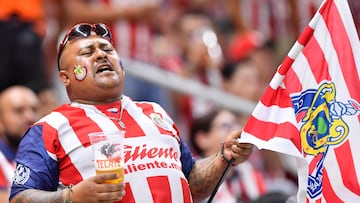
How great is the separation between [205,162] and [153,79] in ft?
10.8

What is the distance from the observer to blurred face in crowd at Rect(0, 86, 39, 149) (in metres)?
7.49

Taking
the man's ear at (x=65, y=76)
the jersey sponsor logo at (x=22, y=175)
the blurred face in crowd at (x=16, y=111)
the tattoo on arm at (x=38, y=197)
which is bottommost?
the blurred face in crowd at (x=16, y=111)

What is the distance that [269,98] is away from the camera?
5.01 m

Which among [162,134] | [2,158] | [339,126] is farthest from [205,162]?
[2,158]

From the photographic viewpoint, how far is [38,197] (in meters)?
4.56

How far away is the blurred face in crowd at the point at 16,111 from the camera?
7.49 meters

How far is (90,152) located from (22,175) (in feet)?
1.03

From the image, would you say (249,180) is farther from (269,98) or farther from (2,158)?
(269,98)

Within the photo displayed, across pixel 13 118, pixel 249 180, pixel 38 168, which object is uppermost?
pixel 38 168

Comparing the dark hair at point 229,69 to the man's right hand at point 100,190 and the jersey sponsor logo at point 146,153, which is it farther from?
the man's right hand at point 100,190

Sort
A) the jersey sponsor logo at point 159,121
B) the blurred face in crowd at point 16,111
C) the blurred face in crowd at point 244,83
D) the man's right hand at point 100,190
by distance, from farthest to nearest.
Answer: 1. the blurred face in crowd at point 244,83
2. the blurred face in crowd at point 16,111
3. the jersey sponsor logo at point 159,121
4. the man's right hand at point 100,190

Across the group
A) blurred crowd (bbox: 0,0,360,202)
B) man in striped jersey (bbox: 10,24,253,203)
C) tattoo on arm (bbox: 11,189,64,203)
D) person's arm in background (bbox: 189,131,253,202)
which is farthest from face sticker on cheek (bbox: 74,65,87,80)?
blurred crowd (bbox: 0,0,360,202)

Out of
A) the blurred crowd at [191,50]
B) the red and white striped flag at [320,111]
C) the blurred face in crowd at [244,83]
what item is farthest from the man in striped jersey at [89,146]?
the blurred face in crowd at [244,83]

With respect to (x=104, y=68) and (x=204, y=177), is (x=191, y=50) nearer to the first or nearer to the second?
(x=204, y=177)
